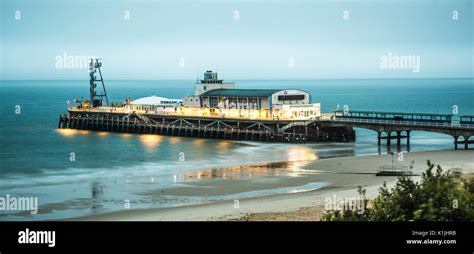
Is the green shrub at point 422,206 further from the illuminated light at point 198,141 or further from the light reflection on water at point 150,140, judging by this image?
the illuminated light at point 198,141

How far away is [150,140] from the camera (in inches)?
3091

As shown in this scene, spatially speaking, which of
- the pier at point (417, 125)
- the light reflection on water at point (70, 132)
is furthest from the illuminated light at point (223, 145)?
the light reflection on water at point (70, 132)

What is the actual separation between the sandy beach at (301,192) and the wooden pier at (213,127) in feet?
43.6

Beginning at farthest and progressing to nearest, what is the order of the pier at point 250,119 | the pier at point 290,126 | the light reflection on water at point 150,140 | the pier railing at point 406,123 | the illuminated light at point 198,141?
the illuminated light at point 198,141
the light reflection on water at point 150,140
the pier at point 250,119
the pier at point 290,126
the pier railing at point 406,123

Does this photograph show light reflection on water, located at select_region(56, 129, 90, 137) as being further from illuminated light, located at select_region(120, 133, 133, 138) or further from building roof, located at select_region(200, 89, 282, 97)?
building roof, located at select_region(200, 89, 282, 97)

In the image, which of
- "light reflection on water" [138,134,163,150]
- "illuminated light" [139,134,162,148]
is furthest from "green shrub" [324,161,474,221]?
"illuminated light" [139,134,162,148]

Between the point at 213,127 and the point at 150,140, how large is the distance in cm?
593

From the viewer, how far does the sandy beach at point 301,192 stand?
1439 inches

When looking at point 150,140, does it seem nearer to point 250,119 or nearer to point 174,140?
point 174,140

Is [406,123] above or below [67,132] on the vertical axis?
above

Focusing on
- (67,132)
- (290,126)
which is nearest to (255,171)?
(290,126)

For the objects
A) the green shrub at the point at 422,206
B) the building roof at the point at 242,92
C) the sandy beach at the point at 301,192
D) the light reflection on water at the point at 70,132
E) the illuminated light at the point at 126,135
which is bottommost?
the sandy beach at the point at 301,192
